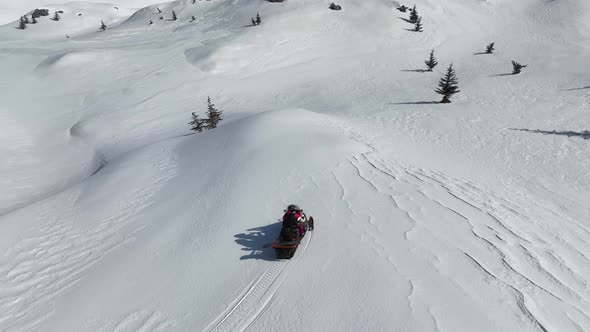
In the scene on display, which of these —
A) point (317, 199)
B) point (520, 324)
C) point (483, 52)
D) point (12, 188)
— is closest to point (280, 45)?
point (483, 52)

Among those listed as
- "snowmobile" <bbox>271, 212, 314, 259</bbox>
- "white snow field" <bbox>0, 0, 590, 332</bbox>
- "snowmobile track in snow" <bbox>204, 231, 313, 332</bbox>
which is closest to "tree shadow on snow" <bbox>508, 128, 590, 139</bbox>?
"white snow field" <bbox>0, 0, 590, 332</bbox>

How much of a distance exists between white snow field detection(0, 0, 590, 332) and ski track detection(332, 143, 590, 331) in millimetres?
57

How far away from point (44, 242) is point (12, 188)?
10.8m

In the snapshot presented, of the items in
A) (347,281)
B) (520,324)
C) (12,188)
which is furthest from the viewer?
(12,188)

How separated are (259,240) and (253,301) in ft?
6.32

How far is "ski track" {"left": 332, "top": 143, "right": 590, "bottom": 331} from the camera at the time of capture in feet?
20.3

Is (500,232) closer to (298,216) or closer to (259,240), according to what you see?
(298,216)

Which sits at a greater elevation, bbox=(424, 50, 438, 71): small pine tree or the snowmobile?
the snowmobile

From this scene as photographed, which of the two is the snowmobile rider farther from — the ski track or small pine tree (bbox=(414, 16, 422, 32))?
small pine tree (bbox=(414, 16, 422, 32))

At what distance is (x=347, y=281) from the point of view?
661 cm

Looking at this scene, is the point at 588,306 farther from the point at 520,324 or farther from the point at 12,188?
the point at 12,188

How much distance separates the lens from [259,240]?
26.9 ft

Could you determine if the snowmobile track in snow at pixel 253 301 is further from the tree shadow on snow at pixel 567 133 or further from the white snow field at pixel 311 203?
the tree shadow on snow at pixel 567 133

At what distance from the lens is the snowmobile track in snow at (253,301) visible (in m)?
6.07
